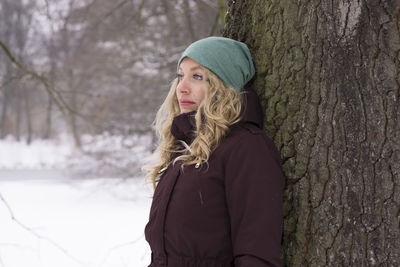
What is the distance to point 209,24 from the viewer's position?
936 centimetres

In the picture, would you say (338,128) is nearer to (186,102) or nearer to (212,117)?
(212,117)

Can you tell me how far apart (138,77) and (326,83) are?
398 inches

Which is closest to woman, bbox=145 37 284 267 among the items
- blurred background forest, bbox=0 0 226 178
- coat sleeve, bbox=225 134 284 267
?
coat sleeve, bbox=225 134 284 267

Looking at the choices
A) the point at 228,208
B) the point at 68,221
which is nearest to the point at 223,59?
the point at 228,208

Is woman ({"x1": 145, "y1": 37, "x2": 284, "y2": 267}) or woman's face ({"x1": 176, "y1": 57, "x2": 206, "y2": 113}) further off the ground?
woman's face ({"x1": 176, "y1": 57, "x2": 206, "y2": 113})

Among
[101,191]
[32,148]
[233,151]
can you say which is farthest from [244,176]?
[32,148]

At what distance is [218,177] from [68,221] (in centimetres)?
689

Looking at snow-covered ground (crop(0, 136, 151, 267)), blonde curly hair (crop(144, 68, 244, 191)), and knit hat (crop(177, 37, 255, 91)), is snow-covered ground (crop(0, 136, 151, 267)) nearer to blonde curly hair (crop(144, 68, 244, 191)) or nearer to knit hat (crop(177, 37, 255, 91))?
blonde curly hair (crop(144, 68, 244, 191))

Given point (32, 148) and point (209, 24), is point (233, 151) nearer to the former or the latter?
point (209, 24)

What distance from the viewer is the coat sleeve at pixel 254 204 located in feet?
5.32

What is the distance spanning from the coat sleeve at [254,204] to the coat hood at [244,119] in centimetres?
19

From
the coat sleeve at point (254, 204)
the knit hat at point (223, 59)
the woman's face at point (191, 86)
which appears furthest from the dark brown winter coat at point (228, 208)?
the woman's face at point (191, 86)

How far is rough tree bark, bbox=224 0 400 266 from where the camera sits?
1.64 meters

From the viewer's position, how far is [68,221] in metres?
8.02
